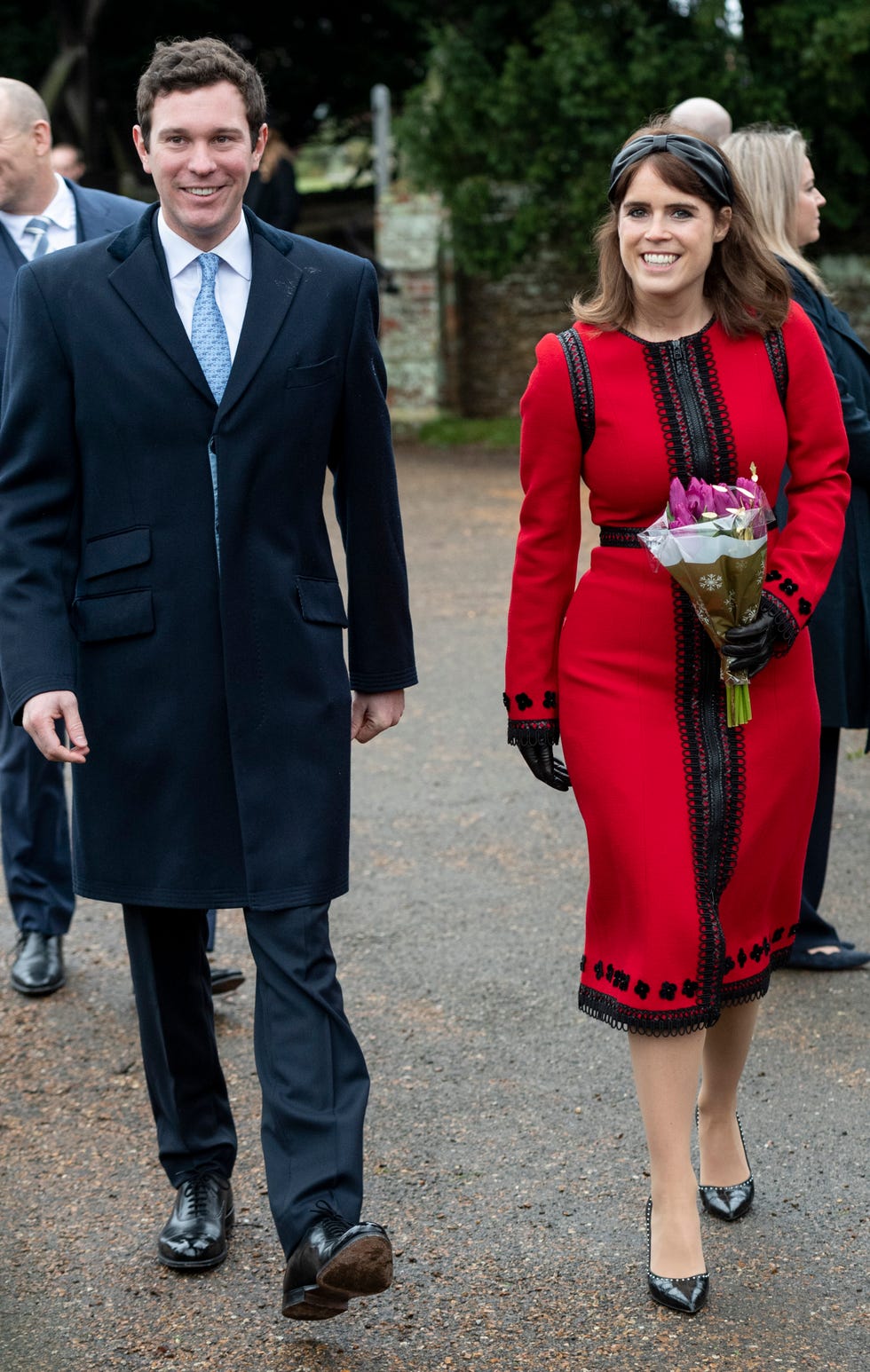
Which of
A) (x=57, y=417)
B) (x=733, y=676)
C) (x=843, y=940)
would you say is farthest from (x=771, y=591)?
(x=843, y=940)

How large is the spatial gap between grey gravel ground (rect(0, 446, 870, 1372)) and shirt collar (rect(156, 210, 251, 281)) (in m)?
2.00

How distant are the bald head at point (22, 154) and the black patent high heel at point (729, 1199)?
10.7 feet

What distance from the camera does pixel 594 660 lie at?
11.4 feet

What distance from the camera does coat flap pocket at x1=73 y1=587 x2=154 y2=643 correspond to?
11.1ft

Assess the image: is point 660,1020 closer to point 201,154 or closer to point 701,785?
point 701,785

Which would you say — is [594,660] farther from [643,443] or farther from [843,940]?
[843,940]

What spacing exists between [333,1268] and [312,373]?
163cm

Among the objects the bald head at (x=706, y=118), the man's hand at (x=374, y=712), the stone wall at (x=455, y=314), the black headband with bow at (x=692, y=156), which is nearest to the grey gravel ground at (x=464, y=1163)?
the man's hand at (x=374, y=712)

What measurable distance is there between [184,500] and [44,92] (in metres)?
21.0

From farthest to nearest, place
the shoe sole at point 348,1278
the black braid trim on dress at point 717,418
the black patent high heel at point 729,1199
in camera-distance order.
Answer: the black patent high heel at point 729,1199 < the black braid trim on dress at point 717,418 < the shoe sole at point 348,1278

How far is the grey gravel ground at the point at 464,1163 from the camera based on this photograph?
335 centimetres

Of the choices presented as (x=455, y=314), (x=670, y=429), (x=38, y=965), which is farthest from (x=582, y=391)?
(x=455, y=314)

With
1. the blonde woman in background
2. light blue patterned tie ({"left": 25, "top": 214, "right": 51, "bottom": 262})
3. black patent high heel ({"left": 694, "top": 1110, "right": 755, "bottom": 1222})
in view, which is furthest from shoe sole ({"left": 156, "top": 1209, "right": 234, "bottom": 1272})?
light blue patterned tie ({"left": 25, "top": 214, "right": 51, "bottom": 262})

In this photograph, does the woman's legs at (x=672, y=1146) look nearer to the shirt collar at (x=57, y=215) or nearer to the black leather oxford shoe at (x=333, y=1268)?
the black leather oxford shoe at (x=333, y=1268)
